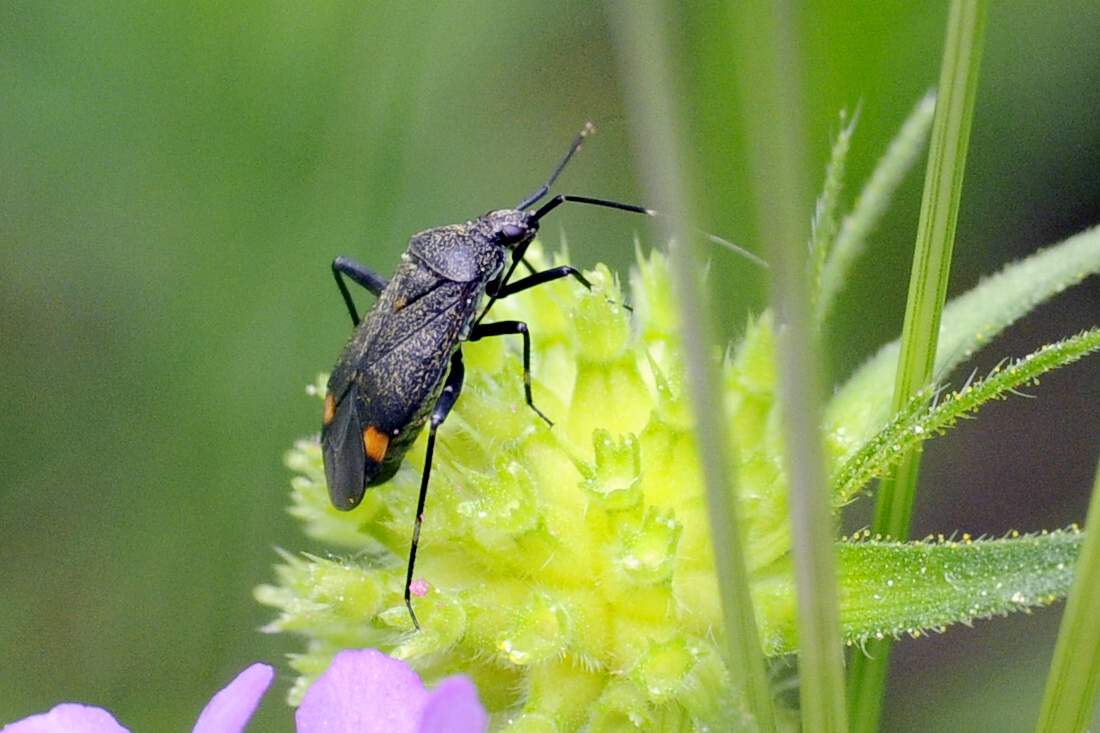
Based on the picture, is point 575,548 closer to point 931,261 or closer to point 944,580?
point 944,580

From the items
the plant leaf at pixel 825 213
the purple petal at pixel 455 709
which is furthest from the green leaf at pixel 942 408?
the purple petal at pixel 455 709

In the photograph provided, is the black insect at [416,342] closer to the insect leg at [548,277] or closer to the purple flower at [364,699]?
the insect leg at [548,277]

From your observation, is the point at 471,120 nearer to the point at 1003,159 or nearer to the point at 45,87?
the point at 45,87

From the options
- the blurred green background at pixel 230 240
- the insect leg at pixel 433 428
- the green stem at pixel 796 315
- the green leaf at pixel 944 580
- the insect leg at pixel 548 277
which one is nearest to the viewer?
the green stem at pixel 796 315

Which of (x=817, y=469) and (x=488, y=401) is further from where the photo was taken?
(x=488, y=401)

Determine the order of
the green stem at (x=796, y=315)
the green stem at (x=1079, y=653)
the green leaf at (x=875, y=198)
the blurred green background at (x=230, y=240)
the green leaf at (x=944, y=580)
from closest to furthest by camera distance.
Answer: the green stem at (x=796, y=315) < the green stem at (x=1079, y=653) < the green leaf at (x=944, y=580) < the green leaf at (x=875, y=198) < the blurred green background at (x=230, y=240)

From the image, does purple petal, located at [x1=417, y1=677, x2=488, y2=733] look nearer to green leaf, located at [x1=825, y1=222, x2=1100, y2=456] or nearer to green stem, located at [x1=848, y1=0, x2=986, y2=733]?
green stem, located at [x1=848, y1=0, x2=986, y2=733]

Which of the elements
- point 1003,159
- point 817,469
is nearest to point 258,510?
point 1003,159
